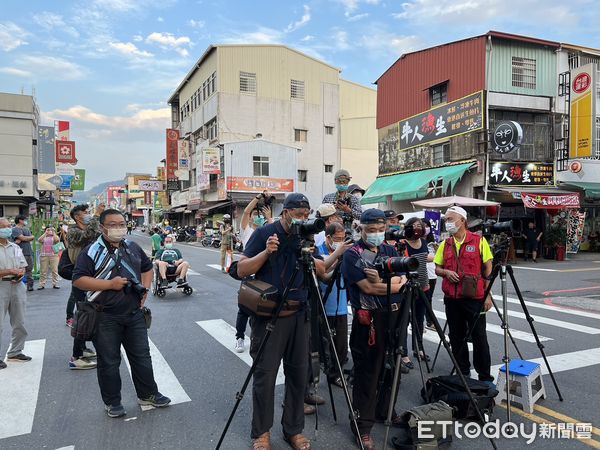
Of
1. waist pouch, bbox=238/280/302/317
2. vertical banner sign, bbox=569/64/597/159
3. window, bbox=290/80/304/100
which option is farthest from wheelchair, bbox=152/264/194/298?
window, bbox=290/80/304/100

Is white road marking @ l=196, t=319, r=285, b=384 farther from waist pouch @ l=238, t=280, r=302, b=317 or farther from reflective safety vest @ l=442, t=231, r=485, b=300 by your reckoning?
reflective safety vest @ l=442, t=231, r=485, b=300

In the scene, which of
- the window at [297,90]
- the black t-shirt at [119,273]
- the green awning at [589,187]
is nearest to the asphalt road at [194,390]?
the black t-shirt at [119,273]

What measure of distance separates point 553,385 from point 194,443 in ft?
12.9

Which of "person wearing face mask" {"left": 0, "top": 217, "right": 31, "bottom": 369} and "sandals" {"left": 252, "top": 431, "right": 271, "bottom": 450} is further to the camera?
"person wearing face mask" {"left": 0, "top": 217, "right": 31, "bottom": 369}

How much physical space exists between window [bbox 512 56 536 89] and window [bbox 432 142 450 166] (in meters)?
4.04

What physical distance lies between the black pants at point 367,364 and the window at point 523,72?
19625 millimetres

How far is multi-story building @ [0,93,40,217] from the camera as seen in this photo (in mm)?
27984

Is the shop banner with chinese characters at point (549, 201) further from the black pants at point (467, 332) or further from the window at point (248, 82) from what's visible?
the window at point (248, 82)

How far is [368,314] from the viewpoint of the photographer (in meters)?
3.44

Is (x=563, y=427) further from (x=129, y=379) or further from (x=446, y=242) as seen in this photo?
(x=129, y=379)

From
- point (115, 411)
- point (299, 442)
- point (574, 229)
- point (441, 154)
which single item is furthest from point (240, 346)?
point (574, 229)

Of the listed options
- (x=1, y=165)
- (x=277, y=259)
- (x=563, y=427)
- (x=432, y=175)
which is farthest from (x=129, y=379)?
(x=1, y=165)

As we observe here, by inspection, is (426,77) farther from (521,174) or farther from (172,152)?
(172,152)

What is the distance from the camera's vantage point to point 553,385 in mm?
4668
